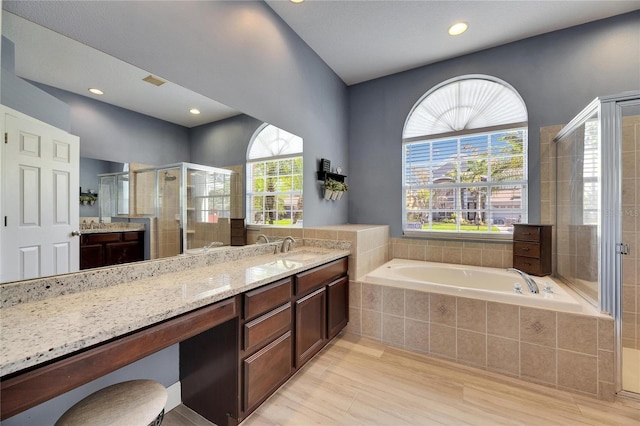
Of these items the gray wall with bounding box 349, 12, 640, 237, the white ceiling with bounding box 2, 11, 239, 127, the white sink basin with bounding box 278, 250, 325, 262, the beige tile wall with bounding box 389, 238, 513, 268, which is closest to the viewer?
the white ceiling with bounding box 2, 11, 239, 127

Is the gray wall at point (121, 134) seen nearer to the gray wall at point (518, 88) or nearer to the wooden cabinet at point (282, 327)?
the wooden cabinet at point (282, 327)

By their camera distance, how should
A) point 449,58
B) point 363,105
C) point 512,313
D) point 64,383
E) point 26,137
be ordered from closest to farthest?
point 64,383, point 26,137, point 512,313, point 449,58, point 363,105

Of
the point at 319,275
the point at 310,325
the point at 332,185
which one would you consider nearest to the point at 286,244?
the point at 319,275

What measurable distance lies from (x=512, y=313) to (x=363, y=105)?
9.56 feet

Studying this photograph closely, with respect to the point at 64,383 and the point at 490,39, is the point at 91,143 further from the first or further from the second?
the point at 490,39

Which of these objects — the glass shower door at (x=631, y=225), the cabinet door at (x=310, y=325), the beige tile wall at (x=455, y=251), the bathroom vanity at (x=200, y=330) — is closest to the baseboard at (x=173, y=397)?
the bathroom vanity at (x=200, y=330)

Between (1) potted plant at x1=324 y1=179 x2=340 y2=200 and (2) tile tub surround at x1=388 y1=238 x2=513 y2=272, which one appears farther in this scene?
(1) potted plant at x1=324 y1=179 x2=340 y2=200

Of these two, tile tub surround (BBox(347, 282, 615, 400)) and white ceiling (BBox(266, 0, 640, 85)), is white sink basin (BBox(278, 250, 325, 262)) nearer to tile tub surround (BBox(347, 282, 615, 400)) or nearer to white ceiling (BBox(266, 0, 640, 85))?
tile tub surround (BBox(347, 282, 615, 400))

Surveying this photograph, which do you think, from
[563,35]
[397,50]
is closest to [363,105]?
[397,50]

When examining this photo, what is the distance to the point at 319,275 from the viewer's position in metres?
2.02

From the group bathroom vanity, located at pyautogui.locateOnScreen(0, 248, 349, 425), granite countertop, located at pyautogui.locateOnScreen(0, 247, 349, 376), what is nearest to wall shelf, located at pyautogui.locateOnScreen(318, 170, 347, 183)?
bathroom vanity, located at pyautogui.locateOnScreen(0, 248, 349, 425)

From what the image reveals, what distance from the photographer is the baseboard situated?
155 centimetres

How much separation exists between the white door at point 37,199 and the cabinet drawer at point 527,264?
3491 millimetres

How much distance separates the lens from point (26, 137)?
1.04m
